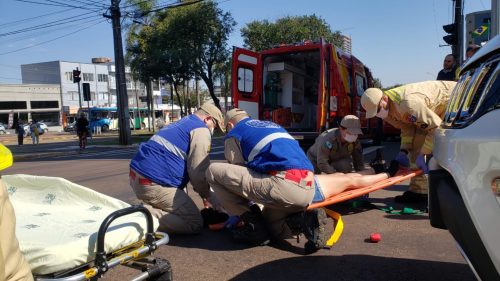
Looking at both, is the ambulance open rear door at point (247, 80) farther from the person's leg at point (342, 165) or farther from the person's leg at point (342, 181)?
the person's leg at point (342, 181)

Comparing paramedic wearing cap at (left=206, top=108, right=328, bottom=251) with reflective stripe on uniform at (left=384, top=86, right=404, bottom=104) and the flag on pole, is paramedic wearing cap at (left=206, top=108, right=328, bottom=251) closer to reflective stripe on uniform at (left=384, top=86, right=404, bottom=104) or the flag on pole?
reflective stripe on uniform at (left=384, top=86, right=404, bottom=104)

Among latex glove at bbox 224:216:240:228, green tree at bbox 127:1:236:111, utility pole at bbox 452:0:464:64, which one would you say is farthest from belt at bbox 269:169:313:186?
green tree at bbox 127:1:236:111

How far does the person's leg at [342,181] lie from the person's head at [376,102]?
70 cm

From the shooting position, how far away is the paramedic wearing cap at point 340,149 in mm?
5133

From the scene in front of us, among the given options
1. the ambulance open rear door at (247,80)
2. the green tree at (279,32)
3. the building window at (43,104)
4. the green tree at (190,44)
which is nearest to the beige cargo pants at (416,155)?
the ambulance open rear door at (247,80)

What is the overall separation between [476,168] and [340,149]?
375cm

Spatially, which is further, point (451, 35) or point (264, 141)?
point (451, 35)

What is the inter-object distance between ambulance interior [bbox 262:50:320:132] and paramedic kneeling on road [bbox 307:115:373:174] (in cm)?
472

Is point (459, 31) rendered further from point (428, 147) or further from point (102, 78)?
point (102, 78)

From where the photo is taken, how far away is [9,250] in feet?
5.52

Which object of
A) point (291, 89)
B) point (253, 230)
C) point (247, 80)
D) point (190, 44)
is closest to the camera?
point (253, 230)

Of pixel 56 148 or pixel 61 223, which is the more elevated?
pixel 61 223

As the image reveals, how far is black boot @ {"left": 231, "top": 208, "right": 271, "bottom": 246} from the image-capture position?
393cm

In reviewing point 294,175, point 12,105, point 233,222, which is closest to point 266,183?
point 294,175
